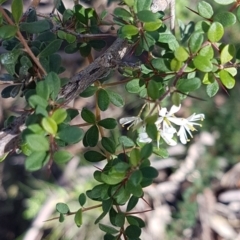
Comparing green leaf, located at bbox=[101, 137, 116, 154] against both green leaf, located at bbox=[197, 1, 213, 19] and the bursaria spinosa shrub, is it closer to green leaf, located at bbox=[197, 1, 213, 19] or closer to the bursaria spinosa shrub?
the bursaria spinosa shrub

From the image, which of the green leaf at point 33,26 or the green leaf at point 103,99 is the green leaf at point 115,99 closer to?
the green leaf at point 103,99

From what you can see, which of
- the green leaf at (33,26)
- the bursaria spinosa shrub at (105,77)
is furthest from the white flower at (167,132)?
the green leaf at (33,26)

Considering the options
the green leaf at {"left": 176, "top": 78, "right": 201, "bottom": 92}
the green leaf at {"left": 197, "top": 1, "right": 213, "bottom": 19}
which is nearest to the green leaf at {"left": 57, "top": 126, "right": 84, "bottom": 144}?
the green leaf at {"left": 176, "top": 78, "right": 201, "bottom": 92}

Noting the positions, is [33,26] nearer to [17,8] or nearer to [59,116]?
[17,8]

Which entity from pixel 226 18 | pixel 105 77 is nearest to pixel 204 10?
pixel 226 18

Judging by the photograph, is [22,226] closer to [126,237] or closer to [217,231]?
[217,231]

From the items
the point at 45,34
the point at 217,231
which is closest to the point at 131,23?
the point at 45,34
